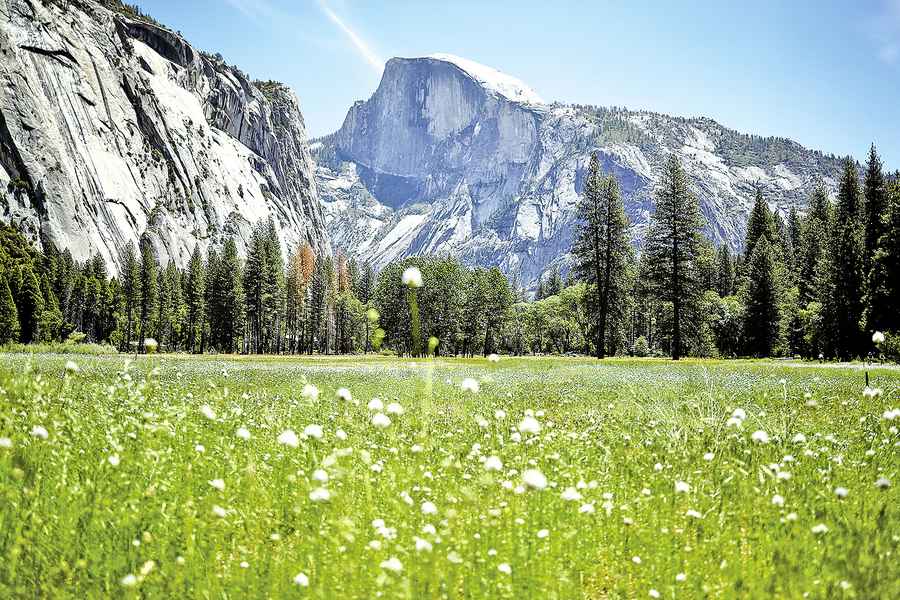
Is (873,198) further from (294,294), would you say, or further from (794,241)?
(294,294)

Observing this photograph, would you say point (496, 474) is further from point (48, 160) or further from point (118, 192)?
point (118, 192)

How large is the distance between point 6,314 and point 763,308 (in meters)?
77.6

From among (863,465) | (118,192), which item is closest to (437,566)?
(863,465)

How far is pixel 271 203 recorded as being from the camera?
636ft

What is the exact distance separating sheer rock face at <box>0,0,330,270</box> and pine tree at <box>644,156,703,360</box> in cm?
10922

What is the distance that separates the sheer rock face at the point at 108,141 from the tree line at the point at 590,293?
1194cm

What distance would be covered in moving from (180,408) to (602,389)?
448 inches

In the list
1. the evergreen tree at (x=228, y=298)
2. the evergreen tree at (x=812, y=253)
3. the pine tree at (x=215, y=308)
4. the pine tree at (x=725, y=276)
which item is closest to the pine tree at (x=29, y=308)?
the pine tree at (x=215, y=308)

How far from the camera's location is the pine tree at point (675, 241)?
147ft

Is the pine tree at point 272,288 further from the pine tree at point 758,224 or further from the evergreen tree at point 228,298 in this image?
the pine tree at point 758,224

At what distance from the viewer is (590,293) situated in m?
49.9

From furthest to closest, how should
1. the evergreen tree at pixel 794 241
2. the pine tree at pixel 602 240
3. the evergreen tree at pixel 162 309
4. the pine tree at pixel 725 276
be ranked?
the pine tree at pixel 725 276 → the evergreen tree at pixel 162 309 → the evergreen tree at pixel 794 241 → the pine tree at pixel 602 240

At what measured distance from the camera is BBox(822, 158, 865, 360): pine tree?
47281 mm

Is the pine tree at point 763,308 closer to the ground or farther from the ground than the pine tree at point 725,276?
closer to the ground
